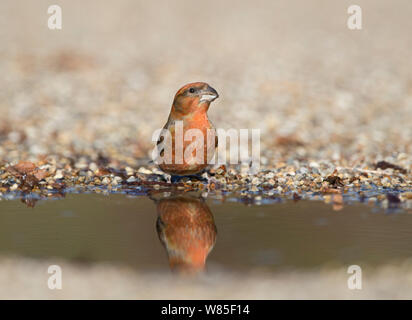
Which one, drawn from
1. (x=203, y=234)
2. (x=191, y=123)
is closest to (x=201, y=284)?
(x=203, y=234)

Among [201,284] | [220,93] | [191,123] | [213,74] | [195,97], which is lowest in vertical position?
[201,284]

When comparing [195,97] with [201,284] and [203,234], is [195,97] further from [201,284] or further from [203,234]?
[201,284]

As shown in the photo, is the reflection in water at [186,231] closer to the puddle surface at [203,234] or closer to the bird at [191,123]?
the puddle surface at [203,234]

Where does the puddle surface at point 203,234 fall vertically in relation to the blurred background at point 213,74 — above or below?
below

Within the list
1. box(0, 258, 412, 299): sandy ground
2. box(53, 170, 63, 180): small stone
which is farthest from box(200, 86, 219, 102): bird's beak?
box(0, 258, 412, 299): sandy ground

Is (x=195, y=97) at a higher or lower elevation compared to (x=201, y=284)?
higher

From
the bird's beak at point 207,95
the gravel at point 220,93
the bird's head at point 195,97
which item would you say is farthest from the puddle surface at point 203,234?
the bird's beak at point 207,95

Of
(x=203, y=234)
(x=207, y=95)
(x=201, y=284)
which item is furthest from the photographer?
(x=207, y=95)
